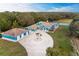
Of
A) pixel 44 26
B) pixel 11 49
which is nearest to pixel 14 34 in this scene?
pixel 11 49

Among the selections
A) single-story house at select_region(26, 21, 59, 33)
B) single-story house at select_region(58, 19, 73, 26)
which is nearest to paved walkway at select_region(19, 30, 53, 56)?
single-story house at select_region(26, 21, 59, 33)

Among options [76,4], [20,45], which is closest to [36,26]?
[20,45]

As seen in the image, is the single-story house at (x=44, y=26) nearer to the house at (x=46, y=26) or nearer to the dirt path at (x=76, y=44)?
the house at (x=46, y=26)

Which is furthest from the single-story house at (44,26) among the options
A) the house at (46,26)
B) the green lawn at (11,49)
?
the green lawn at (11,49)

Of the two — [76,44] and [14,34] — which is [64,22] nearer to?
[76,44]

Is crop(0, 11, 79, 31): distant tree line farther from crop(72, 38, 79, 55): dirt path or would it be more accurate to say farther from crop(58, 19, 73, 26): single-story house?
crop(72, 38, 79, 55): dirt path

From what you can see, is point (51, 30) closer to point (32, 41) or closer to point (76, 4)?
point (32, 41)
